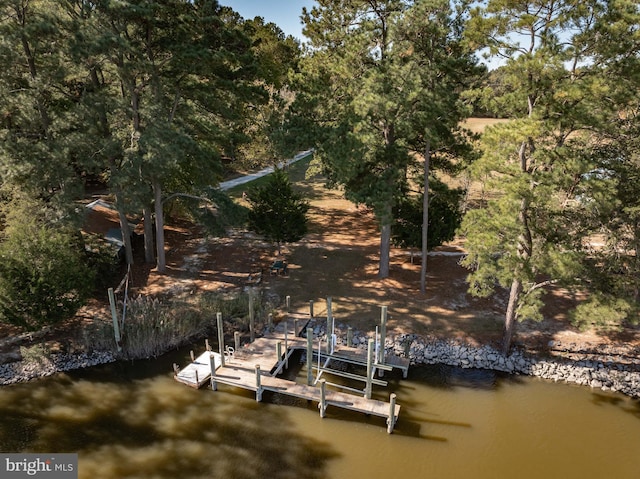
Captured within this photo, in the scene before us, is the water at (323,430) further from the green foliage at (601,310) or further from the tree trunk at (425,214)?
the tree trunk at (425,214)

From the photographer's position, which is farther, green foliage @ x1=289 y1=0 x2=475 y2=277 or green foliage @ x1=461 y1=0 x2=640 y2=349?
green foliage @ x1=289 y1=0 x2=475 y2=277

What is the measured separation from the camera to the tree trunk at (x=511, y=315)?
14.3m

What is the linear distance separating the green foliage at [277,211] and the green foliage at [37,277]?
769 centimetres

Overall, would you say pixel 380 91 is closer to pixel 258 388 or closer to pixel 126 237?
pixel 258 388

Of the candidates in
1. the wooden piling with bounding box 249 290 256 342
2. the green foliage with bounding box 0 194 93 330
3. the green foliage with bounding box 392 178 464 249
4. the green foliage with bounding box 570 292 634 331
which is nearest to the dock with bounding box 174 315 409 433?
the wooden piling with bounding box 249 290 256 342

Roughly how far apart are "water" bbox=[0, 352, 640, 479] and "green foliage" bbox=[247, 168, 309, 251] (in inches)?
327

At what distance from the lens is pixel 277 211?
19828 mm

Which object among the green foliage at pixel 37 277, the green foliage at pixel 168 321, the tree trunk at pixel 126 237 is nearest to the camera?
the green foliage at pixel 37 277

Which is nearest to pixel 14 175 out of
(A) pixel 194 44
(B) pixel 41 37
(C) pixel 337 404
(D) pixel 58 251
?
(D) pixel 58 251

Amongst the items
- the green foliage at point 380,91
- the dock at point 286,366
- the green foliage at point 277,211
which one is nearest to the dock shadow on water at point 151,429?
the dock at point 286,366

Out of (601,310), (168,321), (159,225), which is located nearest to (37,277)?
(168,321)

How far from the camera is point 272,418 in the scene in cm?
1290

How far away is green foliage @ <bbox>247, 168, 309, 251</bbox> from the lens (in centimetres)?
1961

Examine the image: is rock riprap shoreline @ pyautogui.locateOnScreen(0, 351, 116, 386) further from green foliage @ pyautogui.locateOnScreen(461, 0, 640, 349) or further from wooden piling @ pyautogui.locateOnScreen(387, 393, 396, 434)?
green foliage @ pyautogui.locateOnScreen(461, 0, 640, 349)
